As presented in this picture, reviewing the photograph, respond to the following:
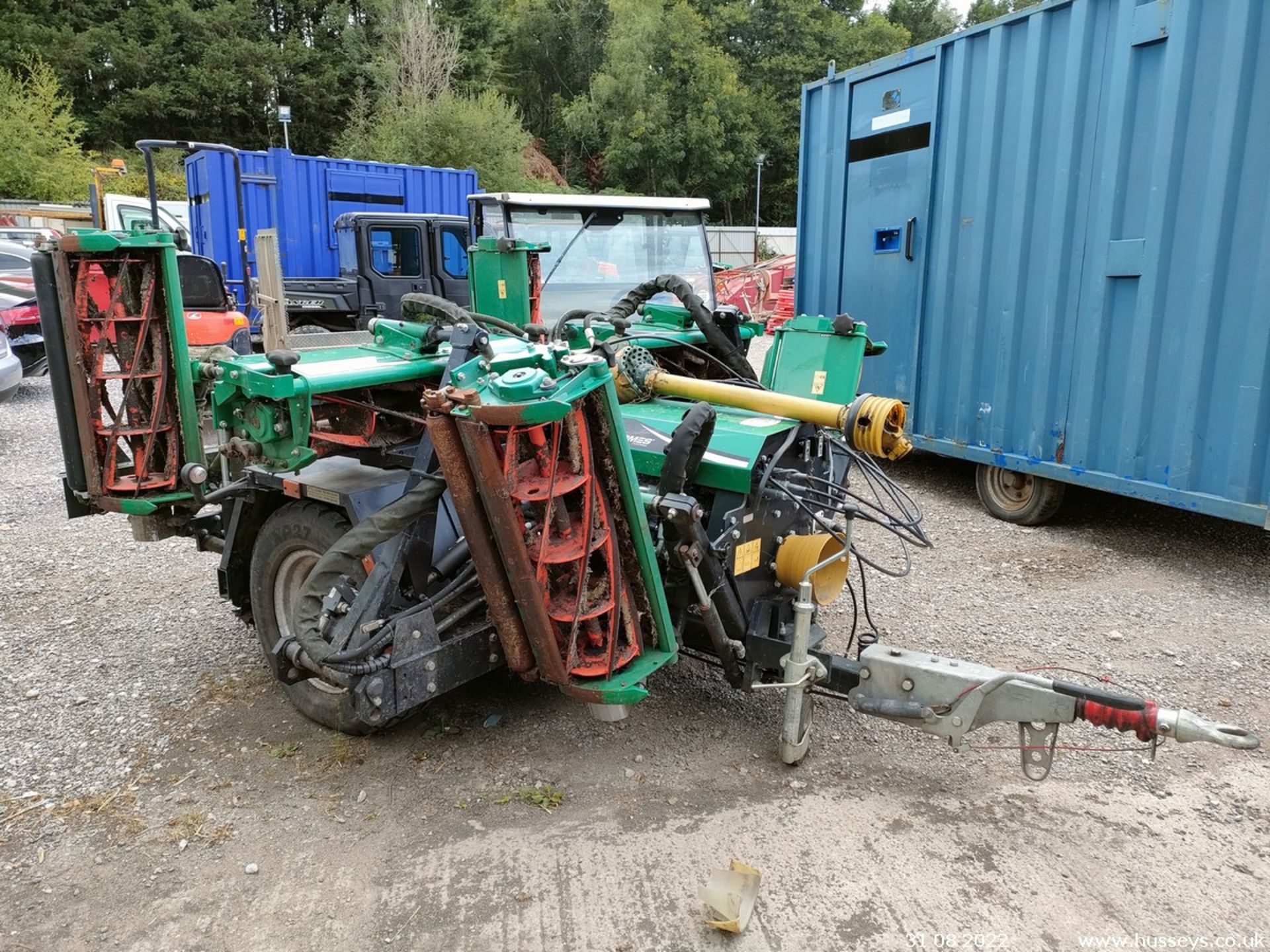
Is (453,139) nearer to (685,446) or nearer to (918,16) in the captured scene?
(685,446)

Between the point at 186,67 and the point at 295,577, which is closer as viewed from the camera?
the point at 295,577

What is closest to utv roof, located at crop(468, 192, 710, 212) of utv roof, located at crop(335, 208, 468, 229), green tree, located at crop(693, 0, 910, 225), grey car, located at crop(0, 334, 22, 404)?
utv roof, located at crop(335, 208, 468, 229)

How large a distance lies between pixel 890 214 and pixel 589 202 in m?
2.60

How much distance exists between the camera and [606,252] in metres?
5.80

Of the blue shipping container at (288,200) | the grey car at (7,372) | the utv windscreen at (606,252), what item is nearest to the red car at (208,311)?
the grey car at (7,372)

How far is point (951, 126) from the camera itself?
21.3 feet

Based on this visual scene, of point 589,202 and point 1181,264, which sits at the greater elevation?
point 589,202

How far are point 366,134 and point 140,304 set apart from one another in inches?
1158

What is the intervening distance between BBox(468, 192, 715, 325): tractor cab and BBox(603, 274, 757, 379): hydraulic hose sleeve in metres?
1.14

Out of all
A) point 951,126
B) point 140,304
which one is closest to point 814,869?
point 140,304

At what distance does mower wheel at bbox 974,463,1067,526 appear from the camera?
6.12 m

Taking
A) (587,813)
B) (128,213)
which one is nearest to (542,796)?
(587,813)

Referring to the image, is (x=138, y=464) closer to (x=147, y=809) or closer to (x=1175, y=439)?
(x=147, y=809)

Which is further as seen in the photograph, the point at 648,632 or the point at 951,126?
the point at 951,126
